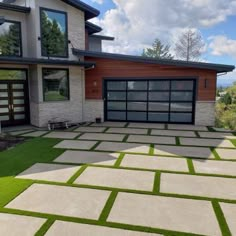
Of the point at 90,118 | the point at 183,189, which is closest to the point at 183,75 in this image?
the point at 90,118

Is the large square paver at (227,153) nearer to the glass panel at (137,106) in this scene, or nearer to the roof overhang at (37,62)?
the glass panel at (137,106)

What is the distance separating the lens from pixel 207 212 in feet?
11.8

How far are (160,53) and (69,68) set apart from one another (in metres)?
30.7

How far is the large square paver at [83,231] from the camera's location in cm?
308

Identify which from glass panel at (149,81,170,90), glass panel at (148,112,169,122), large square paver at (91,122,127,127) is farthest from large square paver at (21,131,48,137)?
glass panel at (149,81,170,90)

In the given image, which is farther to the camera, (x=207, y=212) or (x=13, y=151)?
(x=13, y=151)

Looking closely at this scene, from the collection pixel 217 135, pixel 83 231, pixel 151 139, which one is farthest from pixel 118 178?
pixel 217 135

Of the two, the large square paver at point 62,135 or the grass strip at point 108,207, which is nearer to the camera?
the grass strip at point 108,207

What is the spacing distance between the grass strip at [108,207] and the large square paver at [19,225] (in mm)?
844

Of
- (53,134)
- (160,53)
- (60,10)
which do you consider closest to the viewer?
(53,134)

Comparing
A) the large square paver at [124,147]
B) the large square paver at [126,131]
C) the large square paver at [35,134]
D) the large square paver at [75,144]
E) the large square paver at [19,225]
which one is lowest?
the large square paver at [19,225]

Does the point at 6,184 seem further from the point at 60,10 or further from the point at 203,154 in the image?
the point at 60,10

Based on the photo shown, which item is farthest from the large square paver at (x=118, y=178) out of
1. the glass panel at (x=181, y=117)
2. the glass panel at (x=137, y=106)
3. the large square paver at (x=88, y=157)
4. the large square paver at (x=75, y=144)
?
the glass panel at (x=137, y=106)

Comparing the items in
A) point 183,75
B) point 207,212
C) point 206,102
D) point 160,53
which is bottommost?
point 207,212
